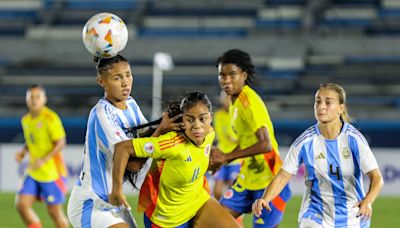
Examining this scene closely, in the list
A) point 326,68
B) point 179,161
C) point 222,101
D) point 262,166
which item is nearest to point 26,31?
point 326,68

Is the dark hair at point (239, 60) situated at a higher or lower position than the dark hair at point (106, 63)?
lower

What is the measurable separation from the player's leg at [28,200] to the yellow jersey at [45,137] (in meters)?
0.23

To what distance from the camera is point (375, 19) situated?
25.9 metres

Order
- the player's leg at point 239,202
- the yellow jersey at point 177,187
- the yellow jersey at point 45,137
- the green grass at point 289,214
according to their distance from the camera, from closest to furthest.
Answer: the yellow jersey at point 177,187
the player's leg at point 239,202
the yellow jersey at point 45,137
the green grass at point 289,214

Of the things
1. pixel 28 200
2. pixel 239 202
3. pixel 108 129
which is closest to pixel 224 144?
pixel 28 200

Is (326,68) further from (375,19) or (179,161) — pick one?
(179,161)

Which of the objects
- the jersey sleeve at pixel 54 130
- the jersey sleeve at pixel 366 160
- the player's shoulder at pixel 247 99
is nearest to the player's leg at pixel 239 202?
the player's shoulder at pixel 247 99

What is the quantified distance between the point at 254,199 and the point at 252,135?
0.61m

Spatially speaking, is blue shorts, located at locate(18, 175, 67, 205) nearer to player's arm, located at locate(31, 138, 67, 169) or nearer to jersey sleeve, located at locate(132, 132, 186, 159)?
player's arm, located at locate(31, 138, 67, 169)

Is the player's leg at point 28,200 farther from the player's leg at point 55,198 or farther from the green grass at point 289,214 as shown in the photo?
the green grass at point 289,214

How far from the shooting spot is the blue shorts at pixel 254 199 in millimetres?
7848

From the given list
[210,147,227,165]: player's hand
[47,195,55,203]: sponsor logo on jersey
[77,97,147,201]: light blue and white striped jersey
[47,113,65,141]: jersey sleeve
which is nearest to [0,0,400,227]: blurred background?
[47,113,65,141]: jersey sleeve

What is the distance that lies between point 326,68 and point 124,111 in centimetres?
1897

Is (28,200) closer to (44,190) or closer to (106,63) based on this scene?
(44,190)
